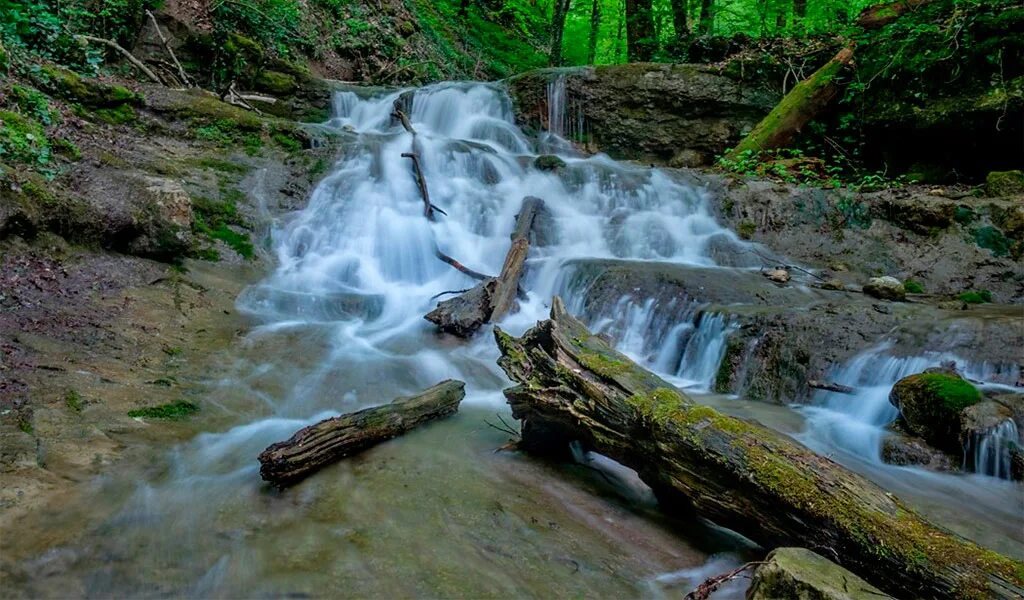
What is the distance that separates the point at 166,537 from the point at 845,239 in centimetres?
885

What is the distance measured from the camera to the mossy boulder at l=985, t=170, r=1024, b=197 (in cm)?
Result: 755

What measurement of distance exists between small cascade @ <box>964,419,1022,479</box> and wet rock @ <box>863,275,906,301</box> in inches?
114

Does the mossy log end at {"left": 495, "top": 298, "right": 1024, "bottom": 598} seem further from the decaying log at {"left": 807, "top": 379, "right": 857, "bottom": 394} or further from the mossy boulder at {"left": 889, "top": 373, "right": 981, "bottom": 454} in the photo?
the decaying log at {"left": 807, "top": 379, "right": 857, "bottom": 394}

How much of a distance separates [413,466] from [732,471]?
5.99ft

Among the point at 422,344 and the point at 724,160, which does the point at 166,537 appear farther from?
the point at 724,160

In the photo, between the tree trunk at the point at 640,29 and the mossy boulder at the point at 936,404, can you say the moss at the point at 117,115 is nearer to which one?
the mossy boulder at the point at 936,404

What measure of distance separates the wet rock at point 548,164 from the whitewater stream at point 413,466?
1.73 m

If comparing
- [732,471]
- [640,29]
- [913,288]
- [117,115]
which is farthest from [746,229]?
[117,115]

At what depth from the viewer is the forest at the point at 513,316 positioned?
246 centimetres

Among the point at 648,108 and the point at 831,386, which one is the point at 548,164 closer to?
the point at 648,108

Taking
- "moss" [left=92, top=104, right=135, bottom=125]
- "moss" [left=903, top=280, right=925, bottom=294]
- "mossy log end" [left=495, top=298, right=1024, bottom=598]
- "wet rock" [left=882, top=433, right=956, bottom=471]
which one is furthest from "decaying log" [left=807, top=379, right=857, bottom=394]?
"moss" [left=92, top=104, right=135, bottom=125]

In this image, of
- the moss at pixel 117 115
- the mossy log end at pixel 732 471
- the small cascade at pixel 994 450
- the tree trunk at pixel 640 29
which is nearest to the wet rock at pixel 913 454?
the small cascade at pixel 994 450

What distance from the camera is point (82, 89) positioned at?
7418 millimetres

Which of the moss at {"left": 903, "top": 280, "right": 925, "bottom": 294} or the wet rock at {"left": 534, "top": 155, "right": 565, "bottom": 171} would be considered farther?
the wet rock at {"left": 534, "top": 155, "right": 565, "bottom": 171}
